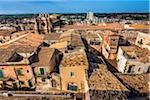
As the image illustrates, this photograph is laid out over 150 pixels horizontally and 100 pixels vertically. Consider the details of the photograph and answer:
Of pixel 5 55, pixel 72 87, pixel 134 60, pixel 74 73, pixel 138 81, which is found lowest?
pixel 72 87

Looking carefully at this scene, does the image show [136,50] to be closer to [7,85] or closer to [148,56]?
[148,56]

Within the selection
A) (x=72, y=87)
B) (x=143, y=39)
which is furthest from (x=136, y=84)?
(x=143, y=39)

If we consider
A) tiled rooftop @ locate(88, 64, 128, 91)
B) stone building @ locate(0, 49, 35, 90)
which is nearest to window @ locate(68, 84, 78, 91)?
tiled rooftop @ locate(88, 64, 128, 91)

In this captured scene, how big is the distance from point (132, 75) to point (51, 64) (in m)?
12.5

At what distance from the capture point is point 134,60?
3083 cm

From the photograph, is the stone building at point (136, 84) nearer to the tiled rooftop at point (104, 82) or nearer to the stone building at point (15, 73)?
the tiled rooftop at point (104, 82)

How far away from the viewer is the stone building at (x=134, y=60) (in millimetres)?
30375

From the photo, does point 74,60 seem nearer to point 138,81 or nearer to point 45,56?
point 45,56

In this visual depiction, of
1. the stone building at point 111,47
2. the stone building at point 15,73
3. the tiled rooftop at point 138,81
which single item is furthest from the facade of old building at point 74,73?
the stone building at point 111,47

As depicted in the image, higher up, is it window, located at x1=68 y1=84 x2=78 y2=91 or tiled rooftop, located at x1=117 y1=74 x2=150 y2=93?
tiled rooftop, located at x1=117 y1=74 x2=150 y2=93

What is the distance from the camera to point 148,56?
32.7 metres

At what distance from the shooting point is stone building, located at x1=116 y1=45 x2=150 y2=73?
30.4 metres

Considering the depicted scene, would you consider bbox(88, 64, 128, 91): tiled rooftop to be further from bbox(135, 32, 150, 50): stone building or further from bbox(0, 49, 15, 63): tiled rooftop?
bbox(135, 32, 150, 50): stone building

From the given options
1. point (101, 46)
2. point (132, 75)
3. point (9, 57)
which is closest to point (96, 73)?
point (132, 75)
